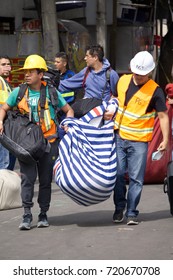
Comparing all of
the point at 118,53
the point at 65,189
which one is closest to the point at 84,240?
the point at 65,189

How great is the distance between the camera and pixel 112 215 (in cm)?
921

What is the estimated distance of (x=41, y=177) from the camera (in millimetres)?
8445

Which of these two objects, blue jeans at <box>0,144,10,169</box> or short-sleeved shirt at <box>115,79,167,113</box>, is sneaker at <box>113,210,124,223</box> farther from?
blue jeans at <box>0,144,10,169</box>

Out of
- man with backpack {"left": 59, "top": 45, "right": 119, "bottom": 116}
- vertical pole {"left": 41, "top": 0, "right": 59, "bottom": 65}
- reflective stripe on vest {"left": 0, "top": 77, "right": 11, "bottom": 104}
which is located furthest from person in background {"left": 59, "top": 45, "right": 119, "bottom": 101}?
vertical pole {"left": 41, "top": 0, "right": 59, "bottom": 65}

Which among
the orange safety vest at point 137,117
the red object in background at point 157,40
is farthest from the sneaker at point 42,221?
the red object in background at point 157,40

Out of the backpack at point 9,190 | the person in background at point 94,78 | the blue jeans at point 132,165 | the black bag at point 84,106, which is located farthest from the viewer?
the person in background at point 94,78

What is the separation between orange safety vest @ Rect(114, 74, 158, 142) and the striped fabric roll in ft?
0.46

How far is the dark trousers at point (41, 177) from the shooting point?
8.36 m

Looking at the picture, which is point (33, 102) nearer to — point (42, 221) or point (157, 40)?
point (42, 221)

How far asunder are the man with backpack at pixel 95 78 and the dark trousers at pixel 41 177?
222 centimetres

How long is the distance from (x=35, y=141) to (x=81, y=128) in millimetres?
480

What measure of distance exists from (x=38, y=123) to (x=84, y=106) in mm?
1471

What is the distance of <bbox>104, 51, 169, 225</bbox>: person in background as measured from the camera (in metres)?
8.40

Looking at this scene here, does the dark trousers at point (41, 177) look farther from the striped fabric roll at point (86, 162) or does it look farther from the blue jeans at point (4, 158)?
the blue jeans at point (4, 158)
